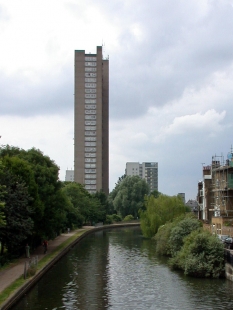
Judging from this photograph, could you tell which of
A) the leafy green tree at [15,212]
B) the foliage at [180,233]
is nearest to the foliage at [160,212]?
the foliage at [180,233]

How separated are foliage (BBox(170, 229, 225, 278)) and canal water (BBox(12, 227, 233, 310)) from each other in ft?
3.31

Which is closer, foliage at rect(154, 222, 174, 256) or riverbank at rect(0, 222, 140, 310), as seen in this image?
riverbank at rect(0, 222, 140, 310)

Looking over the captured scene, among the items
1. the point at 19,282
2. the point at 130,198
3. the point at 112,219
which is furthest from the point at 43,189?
the point at 130,198

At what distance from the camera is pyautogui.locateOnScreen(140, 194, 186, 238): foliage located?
6569 cm

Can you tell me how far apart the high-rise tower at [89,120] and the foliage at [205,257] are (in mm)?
110856

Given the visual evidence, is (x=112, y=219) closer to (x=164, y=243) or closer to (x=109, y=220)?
(x=109, y=220)

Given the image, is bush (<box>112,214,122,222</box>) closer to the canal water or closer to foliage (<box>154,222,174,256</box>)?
foliage (<box>154,222,174,256</box>)

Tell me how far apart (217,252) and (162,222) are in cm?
2937

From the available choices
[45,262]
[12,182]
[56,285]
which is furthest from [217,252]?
[12,182]

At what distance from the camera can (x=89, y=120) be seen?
5846 inches

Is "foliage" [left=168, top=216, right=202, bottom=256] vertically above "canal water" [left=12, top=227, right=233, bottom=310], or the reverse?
"foliage" [left=168, top=216, right=202, bottom=256]

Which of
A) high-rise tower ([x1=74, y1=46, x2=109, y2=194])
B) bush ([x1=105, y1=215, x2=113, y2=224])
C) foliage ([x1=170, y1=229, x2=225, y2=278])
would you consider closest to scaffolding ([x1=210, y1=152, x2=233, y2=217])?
foliage ([x1=170, y1=229, x2=225, y2=278])

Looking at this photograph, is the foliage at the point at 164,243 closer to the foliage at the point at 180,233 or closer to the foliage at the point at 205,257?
A: the foliage at the point at 180,233

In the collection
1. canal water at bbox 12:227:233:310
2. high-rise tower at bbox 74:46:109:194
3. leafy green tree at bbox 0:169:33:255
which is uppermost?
high-rise tower at bbox 74:46:109:194
